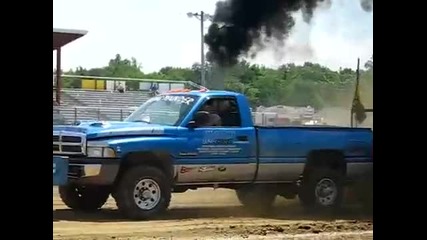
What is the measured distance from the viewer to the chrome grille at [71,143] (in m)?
4.79

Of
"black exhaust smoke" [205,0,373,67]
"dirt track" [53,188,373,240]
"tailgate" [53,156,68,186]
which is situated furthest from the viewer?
"black exhaust smoke" [205,0,373,67]

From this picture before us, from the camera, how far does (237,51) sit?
5312 millimetres

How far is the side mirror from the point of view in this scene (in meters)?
5.23

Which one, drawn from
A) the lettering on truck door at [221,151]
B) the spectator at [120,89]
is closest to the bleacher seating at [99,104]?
the spectator at [120,89]

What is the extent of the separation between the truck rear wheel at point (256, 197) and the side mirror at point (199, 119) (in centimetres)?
58

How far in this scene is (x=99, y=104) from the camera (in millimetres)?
4973

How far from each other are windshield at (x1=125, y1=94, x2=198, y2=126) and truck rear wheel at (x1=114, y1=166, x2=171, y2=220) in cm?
35

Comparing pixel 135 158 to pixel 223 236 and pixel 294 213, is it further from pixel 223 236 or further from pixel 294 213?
pixel 294 213

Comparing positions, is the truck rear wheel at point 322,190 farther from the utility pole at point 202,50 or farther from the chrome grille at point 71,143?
the chrome grille at point 71,143

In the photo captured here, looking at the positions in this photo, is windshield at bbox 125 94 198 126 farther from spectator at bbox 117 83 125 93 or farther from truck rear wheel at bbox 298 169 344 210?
truck rear wheel at bbox 298 169 344 210

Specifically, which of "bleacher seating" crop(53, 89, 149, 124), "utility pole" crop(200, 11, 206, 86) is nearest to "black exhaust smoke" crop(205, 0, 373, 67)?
"utility pole" crop(200, 11, 206, 86)

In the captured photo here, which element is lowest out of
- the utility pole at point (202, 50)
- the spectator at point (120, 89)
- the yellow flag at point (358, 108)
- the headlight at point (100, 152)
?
the headlight at point (100, 152)

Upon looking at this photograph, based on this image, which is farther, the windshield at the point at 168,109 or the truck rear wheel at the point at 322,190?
the truck rear wheel at the point at 322,190
